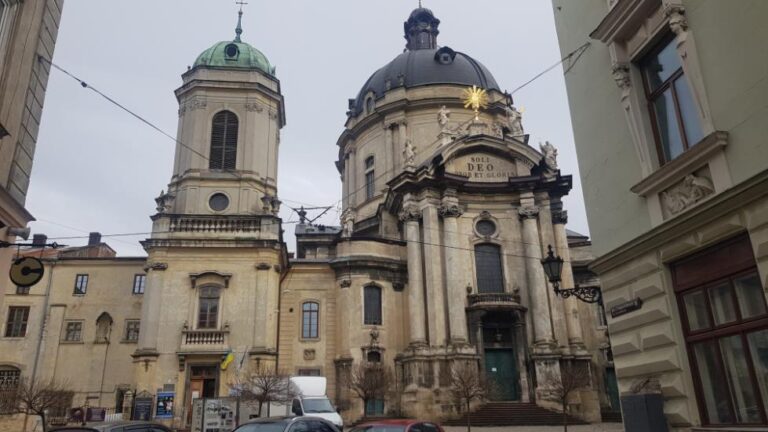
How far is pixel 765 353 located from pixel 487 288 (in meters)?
26.2

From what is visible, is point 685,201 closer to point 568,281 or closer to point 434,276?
point 434,276

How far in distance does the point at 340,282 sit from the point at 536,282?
11.0 metres

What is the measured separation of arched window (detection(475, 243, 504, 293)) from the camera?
3309 cm

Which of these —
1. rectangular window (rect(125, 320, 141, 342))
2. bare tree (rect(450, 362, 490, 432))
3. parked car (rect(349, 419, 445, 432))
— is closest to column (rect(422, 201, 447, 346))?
bare tree (rect(450, 362, 490, 432))

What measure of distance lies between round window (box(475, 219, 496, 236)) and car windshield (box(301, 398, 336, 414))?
48.7ft

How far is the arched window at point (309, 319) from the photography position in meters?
32.0

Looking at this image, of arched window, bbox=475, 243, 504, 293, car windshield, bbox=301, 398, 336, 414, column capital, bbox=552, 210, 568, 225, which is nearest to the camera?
car windshield, bbox=301, 398, 336, 414

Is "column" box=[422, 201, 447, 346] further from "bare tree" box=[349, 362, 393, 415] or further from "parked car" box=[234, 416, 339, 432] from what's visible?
"parked car" box=[234, 416, 339, 432]

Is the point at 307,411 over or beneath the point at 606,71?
beneath

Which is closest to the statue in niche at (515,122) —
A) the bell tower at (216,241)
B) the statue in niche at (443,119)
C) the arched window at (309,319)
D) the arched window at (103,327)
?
the statue in niche at (443,119)

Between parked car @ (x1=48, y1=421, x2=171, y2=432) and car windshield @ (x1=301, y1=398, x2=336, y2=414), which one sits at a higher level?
car windshield @ (x1=301, y1=398, x2=336, y2=414)

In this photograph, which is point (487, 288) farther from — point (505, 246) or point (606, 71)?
point (606, 71)

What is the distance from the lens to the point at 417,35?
52.4 metres

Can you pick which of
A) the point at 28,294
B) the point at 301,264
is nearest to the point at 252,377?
the point at 301,264
